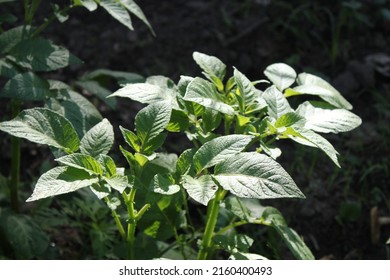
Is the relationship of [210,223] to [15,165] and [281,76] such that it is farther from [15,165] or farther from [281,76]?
[15,165]

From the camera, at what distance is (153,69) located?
289cm

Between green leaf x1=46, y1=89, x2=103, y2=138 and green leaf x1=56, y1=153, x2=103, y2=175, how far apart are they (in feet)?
1.18

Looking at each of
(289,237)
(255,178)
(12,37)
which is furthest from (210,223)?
(12,37)

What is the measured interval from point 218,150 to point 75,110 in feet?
1.79

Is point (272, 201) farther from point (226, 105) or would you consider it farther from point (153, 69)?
point (226, 105)

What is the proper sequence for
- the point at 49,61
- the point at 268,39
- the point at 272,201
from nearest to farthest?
the point at 49,61 < the point at 272,201 < the point at 268,39

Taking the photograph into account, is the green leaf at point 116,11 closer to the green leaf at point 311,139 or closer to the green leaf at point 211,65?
the green leaf at point 211,65

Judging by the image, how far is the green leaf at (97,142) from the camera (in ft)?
4.64

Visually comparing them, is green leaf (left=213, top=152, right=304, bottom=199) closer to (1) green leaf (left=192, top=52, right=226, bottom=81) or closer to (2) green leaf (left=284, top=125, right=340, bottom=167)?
(2) green leaf (left=284, top=125, right=340, bottom=167)

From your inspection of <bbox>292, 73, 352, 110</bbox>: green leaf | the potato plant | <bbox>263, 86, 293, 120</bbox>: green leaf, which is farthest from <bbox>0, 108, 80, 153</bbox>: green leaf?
<bbox>292, 73, 352, 110</bbox>: green leaf

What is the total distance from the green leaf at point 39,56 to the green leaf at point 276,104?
Result: 59 centimetres

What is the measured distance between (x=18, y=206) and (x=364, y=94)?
1623 mm

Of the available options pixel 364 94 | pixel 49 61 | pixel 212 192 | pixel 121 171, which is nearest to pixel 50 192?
pixel 121 171

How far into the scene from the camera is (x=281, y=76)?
1610 mm
